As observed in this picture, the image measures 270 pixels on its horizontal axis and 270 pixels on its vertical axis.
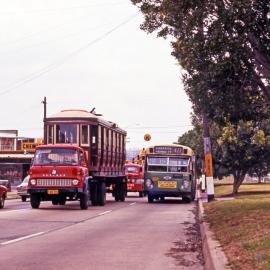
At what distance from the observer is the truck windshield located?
23781 mm

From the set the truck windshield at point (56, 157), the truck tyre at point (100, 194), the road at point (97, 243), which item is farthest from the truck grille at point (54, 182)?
the truck tyre at point (100, 194)

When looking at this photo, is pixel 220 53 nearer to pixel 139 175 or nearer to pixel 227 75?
pixel 227 75

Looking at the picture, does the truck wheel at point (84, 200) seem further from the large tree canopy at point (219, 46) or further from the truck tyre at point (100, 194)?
the large tree canopy at point (219, 46)

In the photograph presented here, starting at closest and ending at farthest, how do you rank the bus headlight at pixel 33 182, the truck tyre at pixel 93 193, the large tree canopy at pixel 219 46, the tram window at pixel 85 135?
the large tree canopy at pixel 219 46, the bus headlight at pixel 33 182, the tram window at pixel 85 135, the truck tyre at pixel 93 193

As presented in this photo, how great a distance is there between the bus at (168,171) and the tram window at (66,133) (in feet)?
21.3

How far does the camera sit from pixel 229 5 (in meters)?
15.8

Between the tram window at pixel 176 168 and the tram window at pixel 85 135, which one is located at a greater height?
the tram window at pixel 85 135

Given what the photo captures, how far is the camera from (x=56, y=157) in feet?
78.5

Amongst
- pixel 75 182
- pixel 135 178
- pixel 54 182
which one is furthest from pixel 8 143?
pixel 75 182

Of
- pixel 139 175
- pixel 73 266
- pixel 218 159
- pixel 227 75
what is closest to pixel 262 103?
pixel 227 75

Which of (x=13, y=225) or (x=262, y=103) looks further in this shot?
(x=262, y=103)

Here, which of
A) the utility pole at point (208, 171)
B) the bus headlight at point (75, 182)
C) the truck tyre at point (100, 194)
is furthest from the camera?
the utility pole at point (208, 171)

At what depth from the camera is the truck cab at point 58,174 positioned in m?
23.5

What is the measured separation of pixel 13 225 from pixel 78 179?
22.6ft
